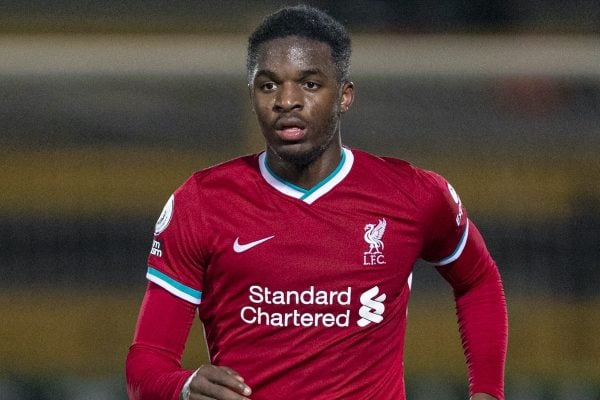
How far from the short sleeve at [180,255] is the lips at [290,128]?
0.21 m

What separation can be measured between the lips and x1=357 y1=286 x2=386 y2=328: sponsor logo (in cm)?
31

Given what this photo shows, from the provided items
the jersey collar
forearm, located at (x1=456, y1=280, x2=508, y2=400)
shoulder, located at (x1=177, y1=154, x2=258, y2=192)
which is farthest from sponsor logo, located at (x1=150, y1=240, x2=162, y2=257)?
forearm, located at (x1=456, y1=280, x2=508, y2=400)

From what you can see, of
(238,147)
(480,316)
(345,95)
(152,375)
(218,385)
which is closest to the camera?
(218,385)

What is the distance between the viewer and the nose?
2.00m

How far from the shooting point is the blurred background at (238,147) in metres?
4.22

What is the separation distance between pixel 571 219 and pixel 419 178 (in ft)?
7.51

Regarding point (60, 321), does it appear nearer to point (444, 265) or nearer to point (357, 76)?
point (357, 76)

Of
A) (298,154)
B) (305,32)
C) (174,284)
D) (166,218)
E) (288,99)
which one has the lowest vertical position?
(174,284)

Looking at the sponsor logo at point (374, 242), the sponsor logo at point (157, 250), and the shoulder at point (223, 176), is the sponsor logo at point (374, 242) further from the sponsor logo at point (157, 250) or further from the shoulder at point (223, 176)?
the sponsor logo at point (157, 250)

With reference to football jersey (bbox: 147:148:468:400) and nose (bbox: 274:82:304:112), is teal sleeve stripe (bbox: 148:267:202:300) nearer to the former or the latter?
football jersey (bbox: 147:148:468:400)

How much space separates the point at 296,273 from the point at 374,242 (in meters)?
0.16

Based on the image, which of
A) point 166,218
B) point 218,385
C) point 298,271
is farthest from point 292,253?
point 218,385

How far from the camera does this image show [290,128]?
80.1 inches

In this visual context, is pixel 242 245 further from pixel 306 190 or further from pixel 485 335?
pixel 485 335
